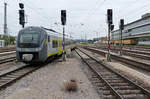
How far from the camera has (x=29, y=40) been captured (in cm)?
960

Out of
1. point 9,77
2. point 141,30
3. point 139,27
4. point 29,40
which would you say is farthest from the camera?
point 139,27

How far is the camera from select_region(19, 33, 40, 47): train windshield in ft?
31.1

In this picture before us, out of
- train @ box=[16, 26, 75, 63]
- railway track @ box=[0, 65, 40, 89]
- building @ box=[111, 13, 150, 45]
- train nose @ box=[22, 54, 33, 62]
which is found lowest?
railway track @ box=[0, 65, 40, 89]

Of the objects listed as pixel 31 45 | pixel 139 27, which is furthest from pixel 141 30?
pixel 31 45

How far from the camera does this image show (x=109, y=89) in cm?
536

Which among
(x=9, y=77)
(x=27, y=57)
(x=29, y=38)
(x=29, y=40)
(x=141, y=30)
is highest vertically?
(x=141, y=30)

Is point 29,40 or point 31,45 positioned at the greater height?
point 29,40

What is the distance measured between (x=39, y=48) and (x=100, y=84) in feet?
17.5

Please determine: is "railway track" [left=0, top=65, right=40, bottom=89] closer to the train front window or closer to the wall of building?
the train front window

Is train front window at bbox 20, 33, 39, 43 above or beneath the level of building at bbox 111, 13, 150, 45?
beneath

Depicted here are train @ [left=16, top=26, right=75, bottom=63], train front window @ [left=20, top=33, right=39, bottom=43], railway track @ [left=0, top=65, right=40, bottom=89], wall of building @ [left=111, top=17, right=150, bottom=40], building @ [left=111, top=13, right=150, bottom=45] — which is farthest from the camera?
wall of building @ [left=111, top=17, right=150, bottom=40]

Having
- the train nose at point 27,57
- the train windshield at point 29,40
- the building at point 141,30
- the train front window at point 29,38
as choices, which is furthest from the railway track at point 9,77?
the building at point 141,30

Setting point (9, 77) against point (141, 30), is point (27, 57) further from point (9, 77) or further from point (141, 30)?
point (141, 30)

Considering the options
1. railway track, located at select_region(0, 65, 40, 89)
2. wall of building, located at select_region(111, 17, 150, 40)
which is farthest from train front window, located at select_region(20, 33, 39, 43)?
wall of building, located at select_region(111, 17, 150, 40)
